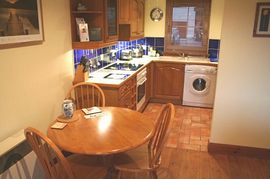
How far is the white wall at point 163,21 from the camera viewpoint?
15.4ft

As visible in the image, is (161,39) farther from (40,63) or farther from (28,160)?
(28,160)

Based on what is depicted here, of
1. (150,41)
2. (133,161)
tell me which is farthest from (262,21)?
(150,41)

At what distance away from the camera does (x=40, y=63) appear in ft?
7.53

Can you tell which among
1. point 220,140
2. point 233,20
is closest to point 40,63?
point 233,20

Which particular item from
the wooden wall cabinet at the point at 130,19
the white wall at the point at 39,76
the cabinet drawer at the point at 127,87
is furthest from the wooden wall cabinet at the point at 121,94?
the wooden wall cabinet at the point at 130,19

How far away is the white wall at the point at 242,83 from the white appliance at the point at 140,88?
128 centimetres

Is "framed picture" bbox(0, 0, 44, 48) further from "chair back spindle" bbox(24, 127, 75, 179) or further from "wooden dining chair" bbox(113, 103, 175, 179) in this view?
"wooden dining chair" bbox(113, 103, 175, 179)

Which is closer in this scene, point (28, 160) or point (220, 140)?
point (28, 160)

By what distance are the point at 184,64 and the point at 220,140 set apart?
185 cm

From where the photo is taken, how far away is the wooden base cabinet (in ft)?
15.1

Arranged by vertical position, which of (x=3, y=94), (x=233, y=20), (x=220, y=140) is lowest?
(x=220, y=140)

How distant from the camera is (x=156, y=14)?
16.4ft

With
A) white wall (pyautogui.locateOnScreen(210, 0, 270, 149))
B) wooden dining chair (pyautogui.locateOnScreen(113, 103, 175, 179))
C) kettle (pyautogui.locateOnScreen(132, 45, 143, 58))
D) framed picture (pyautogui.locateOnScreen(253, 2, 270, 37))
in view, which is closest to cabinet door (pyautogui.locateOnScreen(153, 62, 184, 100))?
kettle (pyautogui.locateOnScreen(132, 45, 143, 58))

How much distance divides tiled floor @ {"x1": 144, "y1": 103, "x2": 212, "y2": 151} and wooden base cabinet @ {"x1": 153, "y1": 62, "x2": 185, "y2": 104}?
20 cm
